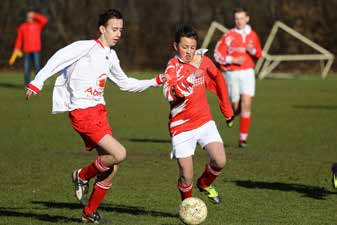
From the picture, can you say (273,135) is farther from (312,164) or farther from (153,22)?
(153,22)

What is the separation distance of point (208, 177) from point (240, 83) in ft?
18.8

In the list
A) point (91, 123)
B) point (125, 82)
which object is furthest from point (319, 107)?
point (91, 123)

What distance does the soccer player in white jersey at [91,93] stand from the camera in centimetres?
788

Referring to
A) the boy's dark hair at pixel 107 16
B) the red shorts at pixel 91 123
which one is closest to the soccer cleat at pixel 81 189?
the red shorts at pixel 91 123

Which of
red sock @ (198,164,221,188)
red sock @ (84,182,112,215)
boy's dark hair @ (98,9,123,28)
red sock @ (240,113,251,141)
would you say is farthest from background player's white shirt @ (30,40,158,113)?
red sock @ (240,113,251,141)

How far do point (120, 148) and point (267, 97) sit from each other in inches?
670

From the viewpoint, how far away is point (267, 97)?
24562mm

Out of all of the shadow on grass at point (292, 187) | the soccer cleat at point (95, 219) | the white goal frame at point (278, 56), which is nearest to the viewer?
the soccer cleat at point (95, 219)

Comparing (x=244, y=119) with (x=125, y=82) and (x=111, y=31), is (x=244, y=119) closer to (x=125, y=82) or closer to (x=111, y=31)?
(x=125, y=82)

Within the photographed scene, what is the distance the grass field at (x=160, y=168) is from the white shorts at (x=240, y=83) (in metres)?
0.85

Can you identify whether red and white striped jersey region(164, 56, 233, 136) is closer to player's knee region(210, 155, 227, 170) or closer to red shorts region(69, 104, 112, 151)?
player's knee region(210, 155, 227, 170)

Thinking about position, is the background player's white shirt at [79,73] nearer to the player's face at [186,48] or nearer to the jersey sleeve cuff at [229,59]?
the player's face at [186,48]

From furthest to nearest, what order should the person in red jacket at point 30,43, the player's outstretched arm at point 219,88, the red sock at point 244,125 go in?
the person in red jacket at point 30,43, the red sock at point 244,125, the player's outstretched arm at point 219,88

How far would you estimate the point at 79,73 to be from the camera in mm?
7969
